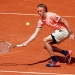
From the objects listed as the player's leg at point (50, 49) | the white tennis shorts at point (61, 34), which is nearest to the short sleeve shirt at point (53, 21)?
the white tennis shorts at point (61, 34)

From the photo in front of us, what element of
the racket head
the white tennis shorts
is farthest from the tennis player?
the racket head

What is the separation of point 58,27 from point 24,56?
1.44 metres

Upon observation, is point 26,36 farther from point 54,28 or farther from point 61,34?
point 61,34

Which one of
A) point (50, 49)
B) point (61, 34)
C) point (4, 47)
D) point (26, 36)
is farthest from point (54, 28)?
point (26, 36)

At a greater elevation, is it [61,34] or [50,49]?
[61,34]

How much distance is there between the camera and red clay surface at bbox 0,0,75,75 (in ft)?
32.4

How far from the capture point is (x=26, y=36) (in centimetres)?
→ 1202

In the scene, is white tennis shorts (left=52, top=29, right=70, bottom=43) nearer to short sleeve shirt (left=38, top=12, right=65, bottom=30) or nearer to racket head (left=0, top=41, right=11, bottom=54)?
short sleeve shirt (left=38, top=12, right=65, bottom=30)

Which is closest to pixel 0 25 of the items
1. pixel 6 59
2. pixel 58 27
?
pixel 6 59

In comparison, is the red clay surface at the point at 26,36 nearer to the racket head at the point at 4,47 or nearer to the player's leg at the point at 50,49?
the player's leg at the point at 50,49

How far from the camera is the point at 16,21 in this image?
43.6 ft

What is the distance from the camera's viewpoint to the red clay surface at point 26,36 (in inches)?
389

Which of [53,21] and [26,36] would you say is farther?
[26,36]

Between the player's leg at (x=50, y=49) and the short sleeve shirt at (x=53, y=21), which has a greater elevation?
the short sleeve shirt at (x=53, y=21)
